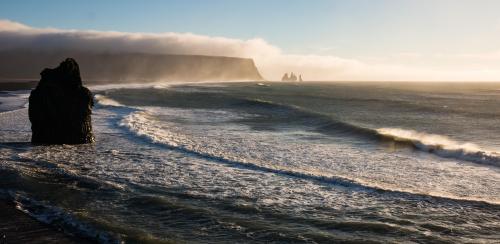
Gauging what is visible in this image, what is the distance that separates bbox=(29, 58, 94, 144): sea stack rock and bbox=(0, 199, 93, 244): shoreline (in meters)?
10.0

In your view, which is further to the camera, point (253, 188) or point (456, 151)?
point (456, 151)

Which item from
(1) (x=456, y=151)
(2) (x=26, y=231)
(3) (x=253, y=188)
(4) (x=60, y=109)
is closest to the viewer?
(2) (x=26, y=231)

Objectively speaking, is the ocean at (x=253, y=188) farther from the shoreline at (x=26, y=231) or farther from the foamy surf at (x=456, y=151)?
the shoreline at (x=26, y=231)

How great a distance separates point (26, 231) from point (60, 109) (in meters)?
11.4

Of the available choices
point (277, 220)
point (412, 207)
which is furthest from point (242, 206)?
point (412, 207)

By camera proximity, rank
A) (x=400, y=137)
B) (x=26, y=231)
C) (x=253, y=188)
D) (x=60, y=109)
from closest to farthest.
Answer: (x=26, y=231) < (x=253, y=188) < (x=60, y=109) < (x=400, y=137)

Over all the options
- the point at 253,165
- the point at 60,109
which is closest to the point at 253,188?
the point at 253,165

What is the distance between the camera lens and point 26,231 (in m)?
8.80

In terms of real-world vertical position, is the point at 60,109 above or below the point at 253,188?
above

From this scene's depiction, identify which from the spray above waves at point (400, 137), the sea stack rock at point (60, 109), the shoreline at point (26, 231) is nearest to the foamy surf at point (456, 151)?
the spray above waves at point (400, 137)

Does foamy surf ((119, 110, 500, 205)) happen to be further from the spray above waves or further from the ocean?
the spray above waves

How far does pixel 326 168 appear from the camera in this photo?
16094mm

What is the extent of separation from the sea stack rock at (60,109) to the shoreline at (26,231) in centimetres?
1005

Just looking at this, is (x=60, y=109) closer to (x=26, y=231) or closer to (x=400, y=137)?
(x=26, y=231)
